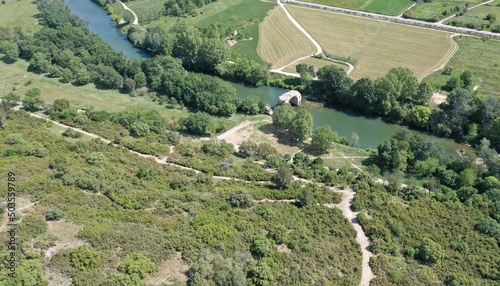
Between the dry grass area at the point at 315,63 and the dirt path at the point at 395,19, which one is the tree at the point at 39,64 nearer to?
the dry grass area at the point at 315,63

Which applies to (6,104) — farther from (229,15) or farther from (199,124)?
(229,15)

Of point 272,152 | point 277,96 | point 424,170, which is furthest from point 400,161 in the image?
→ point 277,96

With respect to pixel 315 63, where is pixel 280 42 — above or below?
above

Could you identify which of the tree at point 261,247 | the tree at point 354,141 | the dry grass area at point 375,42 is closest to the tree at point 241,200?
the tree at point 261,247

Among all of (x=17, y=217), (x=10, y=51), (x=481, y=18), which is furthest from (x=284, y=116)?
(x=481, y=18)

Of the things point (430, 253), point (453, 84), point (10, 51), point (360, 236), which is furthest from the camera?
point (10, 51)

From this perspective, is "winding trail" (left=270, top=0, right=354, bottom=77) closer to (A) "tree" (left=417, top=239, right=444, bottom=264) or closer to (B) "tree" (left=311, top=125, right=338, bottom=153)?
(B) "tree" (left=311, top=125, right=338, bottom=153)

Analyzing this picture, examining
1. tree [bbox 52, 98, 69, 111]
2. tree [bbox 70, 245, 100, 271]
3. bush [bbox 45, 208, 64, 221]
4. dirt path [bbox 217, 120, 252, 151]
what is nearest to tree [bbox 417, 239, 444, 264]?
dirt path [bbox 217, 120, 252, 151]
